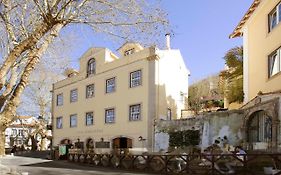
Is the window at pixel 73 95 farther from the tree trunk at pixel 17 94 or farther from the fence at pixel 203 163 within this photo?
the tree trunk at pixel 17 94

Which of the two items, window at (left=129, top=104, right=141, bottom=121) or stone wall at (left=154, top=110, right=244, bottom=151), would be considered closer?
stone wall at (left=154, top=110, right=244, bottom=151)

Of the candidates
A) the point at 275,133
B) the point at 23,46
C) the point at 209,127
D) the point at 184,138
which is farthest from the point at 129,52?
the point at 23,46

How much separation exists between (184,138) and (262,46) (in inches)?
302

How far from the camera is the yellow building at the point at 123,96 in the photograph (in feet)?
94.5

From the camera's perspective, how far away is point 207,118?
23.4 metres

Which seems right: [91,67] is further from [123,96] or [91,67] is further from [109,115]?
[123,96]

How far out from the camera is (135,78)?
30312 mm

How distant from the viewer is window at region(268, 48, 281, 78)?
60.5ft

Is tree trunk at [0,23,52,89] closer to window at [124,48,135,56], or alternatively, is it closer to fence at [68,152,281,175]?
fence at [68,152,281,175]

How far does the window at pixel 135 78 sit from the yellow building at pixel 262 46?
27.7ft

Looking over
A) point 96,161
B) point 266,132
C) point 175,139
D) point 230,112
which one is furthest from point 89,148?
point 266,132

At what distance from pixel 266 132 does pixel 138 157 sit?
721 centimetres

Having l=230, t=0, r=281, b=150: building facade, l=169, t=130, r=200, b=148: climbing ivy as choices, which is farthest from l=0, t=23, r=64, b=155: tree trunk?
l=169, t=130, r=200, b=148: climbing ivy

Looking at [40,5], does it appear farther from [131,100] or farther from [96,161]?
[131,100]
